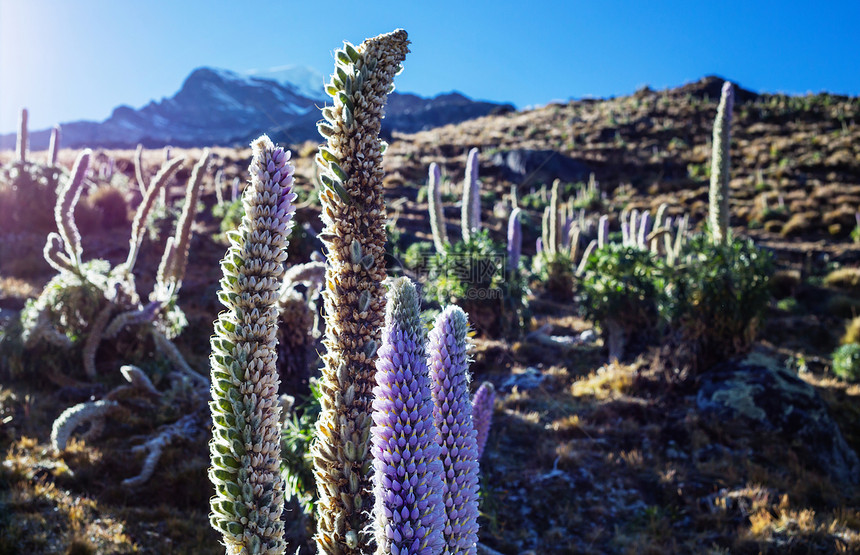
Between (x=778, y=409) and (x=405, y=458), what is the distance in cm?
672

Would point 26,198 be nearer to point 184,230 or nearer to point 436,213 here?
point 184,230

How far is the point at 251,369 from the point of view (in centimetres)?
141

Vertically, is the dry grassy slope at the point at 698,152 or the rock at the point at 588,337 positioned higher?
the dry grassy slope at the point at 698,152

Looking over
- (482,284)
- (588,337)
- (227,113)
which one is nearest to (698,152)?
(588,337)

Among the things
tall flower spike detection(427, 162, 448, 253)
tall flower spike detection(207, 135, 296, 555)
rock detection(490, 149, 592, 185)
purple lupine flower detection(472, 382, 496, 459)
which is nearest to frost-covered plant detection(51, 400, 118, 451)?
purple lupine flower detection(472, 382, 496, 459)

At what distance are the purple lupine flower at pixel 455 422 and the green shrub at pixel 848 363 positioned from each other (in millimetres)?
9598

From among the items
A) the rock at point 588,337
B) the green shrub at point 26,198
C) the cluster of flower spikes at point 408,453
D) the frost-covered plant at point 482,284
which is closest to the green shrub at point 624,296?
the rock at point 588,337

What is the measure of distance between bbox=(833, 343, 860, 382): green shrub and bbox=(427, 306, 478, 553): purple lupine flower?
960cm

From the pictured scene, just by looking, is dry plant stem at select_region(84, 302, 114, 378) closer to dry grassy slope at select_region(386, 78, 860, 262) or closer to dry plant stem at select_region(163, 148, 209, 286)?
dry plant stem at select_region(163, 148, 209, 286)

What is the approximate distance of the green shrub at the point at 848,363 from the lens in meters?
8.55

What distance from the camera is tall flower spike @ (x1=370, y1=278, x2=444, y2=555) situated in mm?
1308

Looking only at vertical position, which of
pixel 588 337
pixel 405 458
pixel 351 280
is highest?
pixel 351 280

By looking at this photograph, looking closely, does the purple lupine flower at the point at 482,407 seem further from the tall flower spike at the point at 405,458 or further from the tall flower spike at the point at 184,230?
the tall flower spike at the point at 184,230

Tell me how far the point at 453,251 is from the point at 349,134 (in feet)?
23.5
